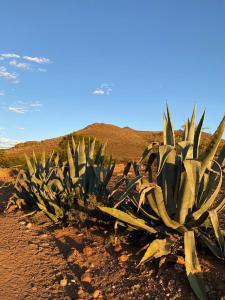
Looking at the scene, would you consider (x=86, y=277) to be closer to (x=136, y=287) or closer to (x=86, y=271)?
(x=86, y=271)

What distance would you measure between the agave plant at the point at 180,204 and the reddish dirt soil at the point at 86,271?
0.20m

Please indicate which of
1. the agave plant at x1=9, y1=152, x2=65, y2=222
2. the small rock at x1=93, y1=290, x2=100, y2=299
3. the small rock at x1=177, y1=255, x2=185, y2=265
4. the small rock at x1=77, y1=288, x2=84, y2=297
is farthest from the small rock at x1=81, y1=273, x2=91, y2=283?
the agave plant at x1=9, y1=152, x2=65, y2=222

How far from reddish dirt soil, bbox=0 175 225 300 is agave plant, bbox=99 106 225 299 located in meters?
0.20

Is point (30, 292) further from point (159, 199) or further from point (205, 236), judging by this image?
point (205, 236)

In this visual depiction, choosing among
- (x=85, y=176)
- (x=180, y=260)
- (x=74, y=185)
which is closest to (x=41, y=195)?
(x=74, y=185)

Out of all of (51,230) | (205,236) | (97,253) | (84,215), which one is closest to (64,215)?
(51,230)

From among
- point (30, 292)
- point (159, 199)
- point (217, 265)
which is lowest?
point (30, 292)

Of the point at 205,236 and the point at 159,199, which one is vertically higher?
the point at 159,199

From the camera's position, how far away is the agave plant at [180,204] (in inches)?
165

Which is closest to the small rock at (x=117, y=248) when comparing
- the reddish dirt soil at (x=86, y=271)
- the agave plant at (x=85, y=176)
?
the reddish dirt soil at (x=86, y=271)

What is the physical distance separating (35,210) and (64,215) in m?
0.99

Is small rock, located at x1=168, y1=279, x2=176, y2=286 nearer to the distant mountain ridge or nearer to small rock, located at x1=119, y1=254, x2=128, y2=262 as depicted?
small rock, located at x1=119, y1=254, x2=128, y2=262

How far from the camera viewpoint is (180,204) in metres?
4.47

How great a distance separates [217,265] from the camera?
4.25 metres
